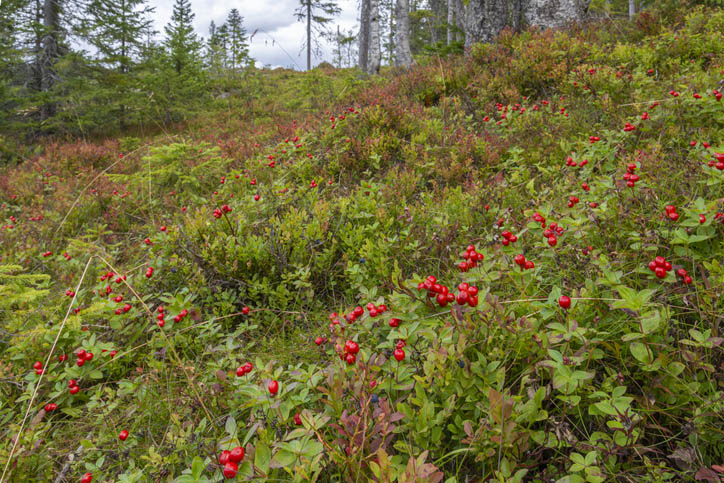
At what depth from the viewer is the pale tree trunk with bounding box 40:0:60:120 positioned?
455 inches

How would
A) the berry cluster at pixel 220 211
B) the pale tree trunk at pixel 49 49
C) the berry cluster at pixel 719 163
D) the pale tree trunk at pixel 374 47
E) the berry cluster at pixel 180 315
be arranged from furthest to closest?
the pale tree trunk at pixel 374 47, the pale tree trunk at pixel 49 49, the berry cluster at pixel 220 211, the berry cluster at pixel 180 315, the berry cluster at pixel 719 163

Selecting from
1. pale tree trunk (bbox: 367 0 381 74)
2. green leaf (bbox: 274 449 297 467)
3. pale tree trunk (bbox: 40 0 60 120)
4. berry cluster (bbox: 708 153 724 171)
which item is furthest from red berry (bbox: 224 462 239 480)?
pale tree trunk (bbox: 40 0 60 120)

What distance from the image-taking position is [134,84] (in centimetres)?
1130

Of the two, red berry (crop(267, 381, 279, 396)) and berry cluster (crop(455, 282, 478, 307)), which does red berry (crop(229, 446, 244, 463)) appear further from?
berry cluster (crop(455, 282, 478, 307))

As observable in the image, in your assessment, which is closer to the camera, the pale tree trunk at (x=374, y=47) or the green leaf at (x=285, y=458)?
the green leaf at (x=285, y=458)

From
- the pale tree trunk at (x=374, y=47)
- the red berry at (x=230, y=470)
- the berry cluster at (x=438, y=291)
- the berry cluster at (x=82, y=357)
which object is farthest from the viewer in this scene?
the pale tree trunk at (x=374, y=47)

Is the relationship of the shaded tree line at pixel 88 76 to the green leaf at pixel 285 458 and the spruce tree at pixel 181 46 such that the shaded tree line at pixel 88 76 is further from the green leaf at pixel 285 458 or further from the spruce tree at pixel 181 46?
the green leaf at pixel 285 458

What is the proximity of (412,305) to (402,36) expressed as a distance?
11.1m

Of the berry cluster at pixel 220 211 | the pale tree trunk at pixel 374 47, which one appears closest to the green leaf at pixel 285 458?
the berry cluster at pixel 220 211

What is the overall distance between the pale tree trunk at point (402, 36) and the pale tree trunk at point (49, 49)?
1060 cm

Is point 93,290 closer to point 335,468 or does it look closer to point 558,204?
point 335,468

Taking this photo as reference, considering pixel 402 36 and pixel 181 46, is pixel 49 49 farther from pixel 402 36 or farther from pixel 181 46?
pixel 402 36

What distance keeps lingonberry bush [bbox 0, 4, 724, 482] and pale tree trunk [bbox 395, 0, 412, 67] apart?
18.7ft

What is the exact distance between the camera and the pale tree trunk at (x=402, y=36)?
10.7m
